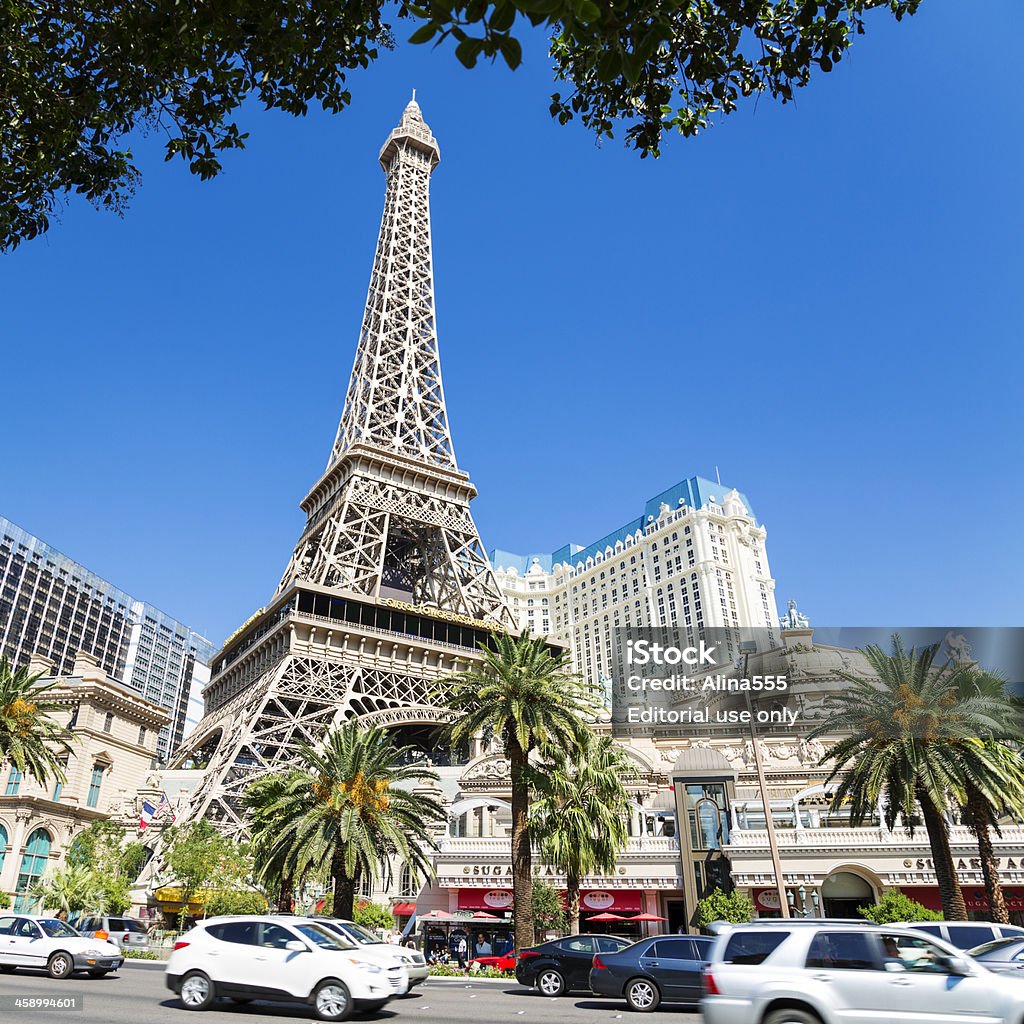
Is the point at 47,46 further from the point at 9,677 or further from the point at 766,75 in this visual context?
the point at 9,677

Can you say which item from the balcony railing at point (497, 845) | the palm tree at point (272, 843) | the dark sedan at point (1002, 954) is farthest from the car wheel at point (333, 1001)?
the balcony railing at point (497, 845)

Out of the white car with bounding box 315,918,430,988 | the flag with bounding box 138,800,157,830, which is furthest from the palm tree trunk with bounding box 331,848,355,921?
the flag with bounding box 138,800,157,830

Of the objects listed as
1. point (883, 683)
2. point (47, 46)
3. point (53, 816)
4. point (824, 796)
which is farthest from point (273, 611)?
point (47, 46)

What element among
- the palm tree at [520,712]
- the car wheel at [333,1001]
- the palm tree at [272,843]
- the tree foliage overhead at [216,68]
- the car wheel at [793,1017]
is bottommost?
the car wheel at [333,1001]

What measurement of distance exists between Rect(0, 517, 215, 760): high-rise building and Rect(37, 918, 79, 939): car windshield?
75217mm

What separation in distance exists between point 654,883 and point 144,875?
2534 cm

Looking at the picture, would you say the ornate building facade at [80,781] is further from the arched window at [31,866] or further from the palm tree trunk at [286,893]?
the palm tree trunk at [286,893]

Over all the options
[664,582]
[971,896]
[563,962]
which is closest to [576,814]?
[563,962]

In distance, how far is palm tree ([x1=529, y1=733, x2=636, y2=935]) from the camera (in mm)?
27422

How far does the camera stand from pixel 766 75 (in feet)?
31.4

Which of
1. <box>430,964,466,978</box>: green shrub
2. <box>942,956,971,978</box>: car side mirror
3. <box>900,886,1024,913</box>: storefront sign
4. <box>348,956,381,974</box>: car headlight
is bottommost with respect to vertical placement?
<box>430,964,466,978</box>: green shrub

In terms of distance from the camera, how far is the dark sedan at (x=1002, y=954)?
43.9 ft

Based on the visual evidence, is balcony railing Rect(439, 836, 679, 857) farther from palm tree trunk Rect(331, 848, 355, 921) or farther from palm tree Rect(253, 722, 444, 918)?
palm tree trunk Rect(331, 848, 355, 921)

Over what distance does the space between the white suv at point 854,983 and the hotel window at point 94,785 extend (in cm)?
5217
